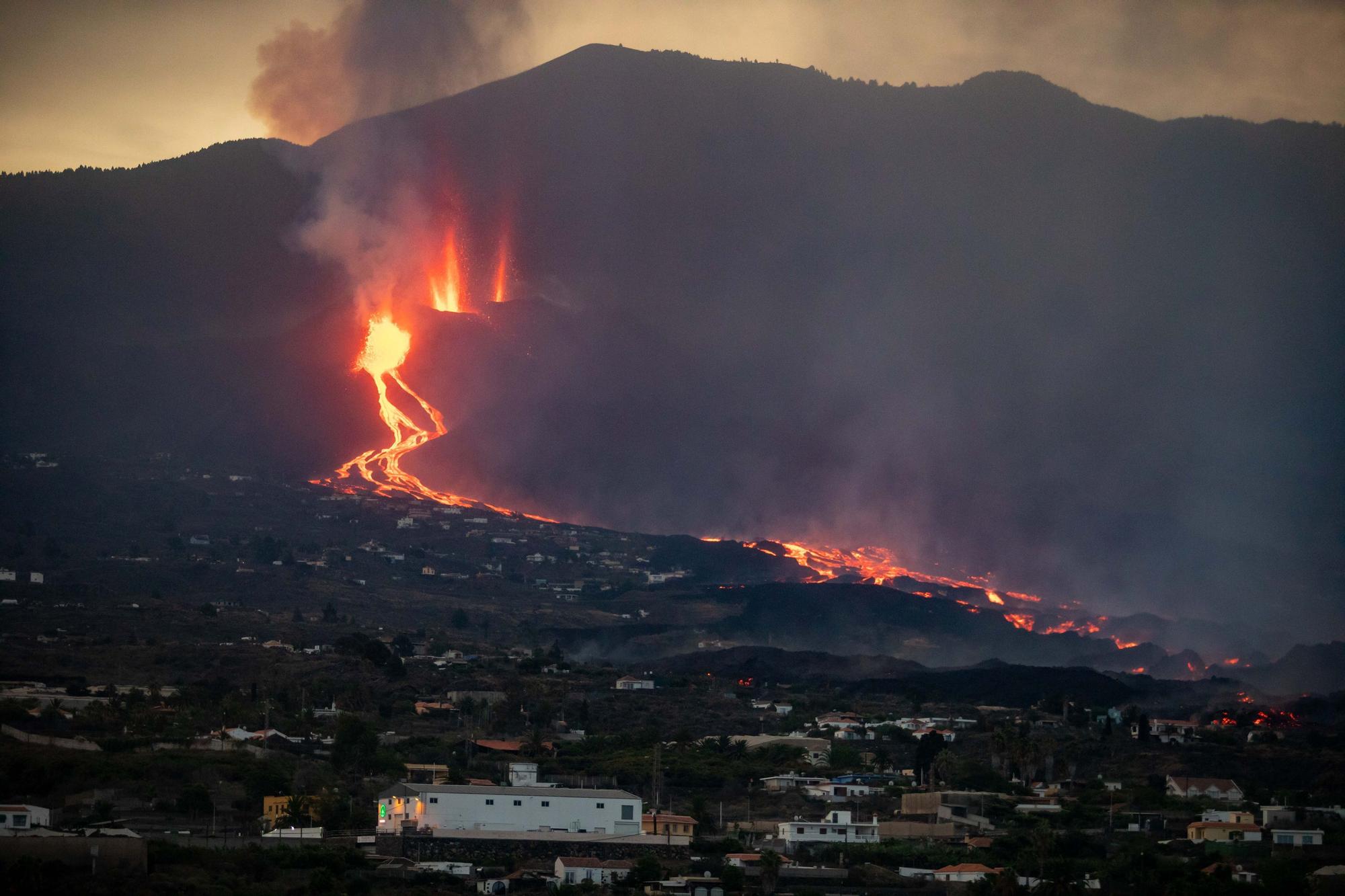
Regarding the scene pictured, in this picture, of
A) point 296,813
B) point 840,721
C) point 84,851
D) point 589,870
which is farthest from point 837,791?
point 84,851

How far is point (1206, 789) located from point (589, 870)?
29.4 meters

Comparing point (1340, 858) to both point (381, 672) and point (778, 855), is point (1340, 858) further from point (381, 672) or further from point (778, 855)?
point (381, 672)

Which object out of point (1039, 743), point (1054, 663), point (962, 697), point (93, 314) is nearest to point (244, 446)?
point (93, 314)

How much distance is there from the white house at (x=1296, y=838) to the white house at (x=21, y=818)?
34856mm

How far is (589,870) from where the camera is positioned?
50.8 m

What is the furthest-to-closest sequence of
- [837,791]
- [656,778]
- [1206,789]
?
[1206,789], [837,791], [656,778]

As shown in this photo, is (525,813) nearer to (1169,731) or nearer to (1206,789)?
(1206,789)

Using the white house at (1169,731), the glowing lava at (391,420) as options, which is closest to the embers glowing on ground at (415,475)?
the glowing lava at (391,420)

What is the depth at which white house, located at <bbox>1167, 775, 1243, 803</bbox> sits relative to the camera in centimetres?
6981

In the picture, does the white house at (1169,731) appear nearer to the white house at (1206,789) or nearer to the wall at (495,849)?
the white house at (1206,789)

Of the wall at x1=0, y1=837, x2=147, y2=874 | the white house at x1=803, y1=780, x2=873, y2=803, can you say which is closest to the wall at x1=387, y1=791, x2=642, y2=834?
the wall at x1=0, y1=837, x2=147, y2=874

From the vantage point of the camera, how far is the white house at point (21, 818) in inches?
1964

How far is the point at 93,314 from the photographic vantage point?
653ft

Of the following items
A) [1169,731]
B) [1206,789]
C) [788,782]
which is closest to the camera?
[788,782]
